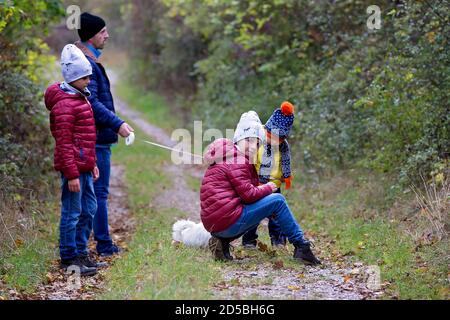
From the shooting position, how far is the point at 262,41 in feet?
49.6

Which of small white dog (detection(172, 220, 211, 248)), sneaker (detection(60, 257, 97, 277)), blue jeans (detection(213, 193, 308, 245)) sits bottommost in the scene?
sneaker (detection(60, 257, 97, 277))

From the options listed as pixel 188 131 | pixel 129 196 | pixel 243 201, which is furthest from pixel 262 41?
pixel 243 201

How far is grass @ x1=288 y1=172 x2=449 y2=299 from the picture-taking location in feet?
19.3

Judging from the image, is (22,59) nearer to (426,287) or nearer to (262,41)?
(262,41)

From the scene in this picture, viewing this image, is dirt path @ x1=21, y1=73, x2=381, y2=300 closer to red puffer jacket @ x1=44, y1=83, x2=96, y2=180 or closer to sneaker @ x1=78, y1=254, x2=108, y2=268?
sneaker @ x1=78, y1=254, x2=108, y2=268

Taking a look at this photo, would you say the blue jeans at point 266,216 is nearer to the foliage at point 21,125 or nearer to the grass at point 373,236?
the grass at point 373,236

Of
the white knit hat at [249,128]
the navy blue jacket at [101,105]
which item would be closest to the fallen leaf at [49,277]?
the navy blue jacket at [101,105]

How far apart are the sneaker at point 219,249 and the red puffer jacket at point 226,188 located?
0.19m

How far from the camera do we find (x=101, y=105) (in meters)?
7.02

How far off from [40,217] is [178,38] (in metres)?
13.1

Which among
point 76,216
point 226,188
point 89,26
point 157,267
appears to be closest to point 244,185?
point 226,188

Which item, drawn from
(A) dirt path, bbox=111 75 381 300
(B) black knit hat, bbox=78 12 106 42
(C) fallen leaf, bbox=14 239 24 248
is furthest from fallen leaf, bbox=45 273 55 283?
(B) black knit hat, bbox=78 12 106 42

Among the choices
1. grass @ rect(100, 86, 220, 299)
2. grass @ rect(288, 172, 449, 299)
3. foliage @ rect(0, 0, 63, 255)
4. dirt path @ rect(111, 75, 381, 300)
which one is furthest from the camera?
foliage @ rect(0, 0, 63, 255)
